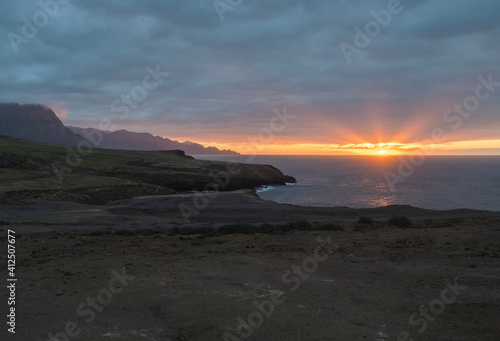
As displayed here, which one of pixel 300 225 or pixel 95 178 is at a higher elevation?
pixel 95 178

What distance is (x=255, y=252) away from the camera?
21250 mm

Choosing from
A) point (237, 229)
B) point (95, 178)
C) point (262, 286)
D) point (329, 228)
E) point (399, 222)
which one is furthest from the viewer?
point (95, 178)

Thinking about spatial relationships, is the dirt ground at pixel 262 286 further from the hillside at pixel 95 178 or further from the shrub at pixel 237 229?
the hillside at pixel 95 178

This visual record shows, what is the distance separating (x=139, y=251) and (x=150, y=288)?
8235 mm

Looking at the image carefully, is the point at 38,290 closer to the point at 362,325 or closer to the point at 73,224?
the point at 362,325

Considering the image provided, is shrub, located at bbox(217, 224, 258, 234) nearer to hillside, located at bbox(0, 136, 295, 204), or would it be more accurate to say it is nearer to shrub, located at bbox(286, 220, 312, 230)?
shrub, located at bbox(286, 220, 312, 230)

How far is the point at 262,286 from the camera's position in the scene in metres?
14.5

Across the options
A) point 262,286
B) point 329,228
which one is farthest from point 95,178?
point 262,286

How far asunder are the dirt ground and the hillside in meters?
33.6

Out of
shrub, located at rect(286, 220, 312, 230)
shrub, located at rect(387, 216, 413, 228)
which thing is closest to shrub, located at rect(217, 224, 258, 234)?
shrub, located at rect(286, 220, 312, 230)

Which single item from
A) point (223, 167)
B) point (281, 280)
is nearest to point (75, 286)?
point (281, 280)

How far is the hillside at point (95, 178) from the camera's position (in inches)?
2305

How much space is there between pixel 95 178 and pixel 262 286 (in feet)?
221

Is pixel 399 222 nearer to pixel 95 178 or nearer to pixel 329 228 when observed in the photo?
pixel 329 228
